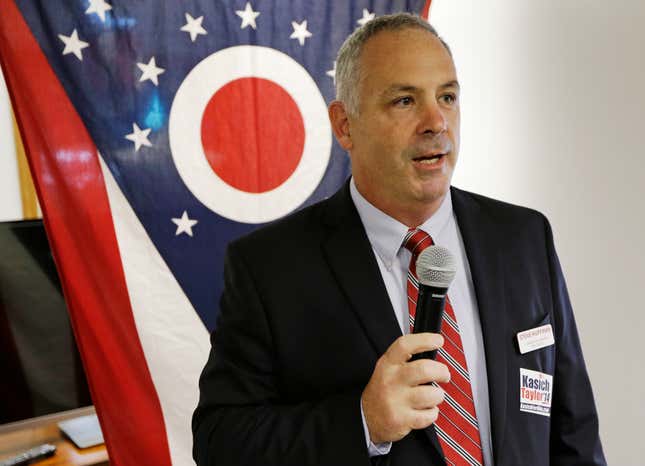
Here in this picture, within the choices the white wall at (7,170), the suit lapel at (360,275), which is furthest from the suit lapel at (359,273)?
the white wall at (7,170)

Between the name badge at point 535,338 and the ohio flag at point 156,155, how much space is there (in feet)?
3.79

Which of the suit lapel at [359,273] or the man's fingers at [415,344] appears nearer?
the man's fingers at [415,344]

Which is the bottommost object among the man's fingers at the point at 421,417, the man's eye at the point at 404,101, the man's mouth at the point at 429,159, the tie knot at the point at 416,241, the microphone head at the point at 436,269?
the man's fingers at the point at 421,417

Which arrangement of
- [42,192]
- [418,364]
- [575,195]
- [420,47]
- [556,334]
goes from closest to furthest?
[418,364] < [420,47] < [556,334] < [42,192] < [575,195]

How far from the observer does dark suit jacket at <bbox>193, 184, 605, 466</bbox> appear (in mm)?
1062

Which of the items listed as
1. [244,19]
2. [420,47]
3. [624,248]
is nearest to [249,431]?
[420,47]

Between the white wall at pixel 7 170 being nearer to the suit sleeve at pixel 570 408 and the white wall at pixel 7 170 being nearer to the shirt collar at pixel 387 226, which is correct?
the shirt collar at pixel 387 226

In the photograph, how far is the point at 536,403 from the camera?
3.84 ft

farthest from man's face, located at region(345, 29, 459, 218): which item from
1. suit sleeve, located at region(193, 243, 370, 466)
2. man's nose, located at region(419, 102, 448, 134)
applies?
suit sleeve, located at region(193, 243, 370, 466)

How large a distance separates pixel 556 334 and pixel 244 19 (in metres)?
1.47

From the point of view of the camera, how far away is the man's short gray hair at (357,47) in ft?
4.04

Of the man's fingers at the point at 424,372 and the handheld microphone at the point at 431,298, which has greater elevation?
the handheld microphone at the point at 431,298

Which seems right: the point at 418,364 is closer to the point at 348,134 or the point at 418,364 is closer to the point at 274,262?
the point at 274,262

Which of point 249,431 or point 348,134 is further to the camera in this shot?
point 348,134
